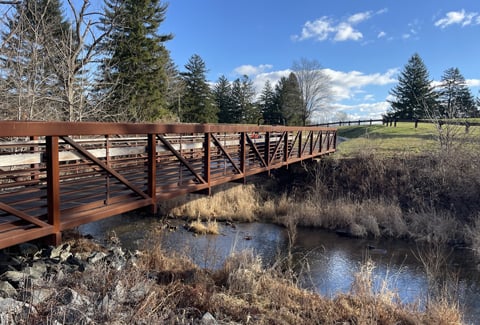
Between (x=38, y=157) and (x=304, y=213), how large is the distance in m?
11.7

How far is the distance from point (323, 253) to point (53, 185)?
8.87m

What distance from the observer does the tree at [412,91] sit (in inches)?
1734

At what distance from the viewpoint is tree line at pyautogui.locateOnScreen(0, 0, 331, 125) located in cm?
1248

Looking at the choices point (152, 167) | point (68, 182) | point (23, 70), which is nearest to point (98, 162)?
point (152, 167)

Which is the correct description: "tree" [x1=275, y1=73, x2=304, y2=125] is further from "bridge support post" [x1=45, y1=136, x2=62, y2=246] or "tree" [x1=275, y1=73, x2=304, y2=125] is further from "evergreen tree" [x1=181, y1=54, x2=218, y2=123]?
"bridge support post" [x1=45, y1=136, x2=62, y2=246]

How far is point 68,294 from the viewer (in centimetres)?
458

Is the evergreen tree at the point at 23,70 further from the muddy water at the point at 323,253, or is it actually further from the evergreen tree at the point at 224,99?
the evergreen tree at the point at 224,99

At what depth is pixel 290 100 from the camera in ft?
175

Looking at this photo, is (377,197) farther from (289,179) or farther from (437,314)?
(437,314)

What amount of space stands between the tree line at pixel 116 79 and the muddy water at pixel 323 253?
5.57 metres

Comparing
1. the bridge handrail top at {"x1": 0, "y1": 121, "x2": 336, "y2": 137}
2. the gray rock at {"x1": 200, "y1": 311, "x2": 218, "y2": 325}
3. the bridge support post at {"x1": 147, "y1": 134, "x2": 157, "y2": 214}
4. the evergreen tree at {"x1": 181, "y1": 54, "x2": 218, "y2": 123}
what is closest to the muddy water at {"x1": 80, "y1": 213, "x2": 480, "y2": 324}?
the bridge support post at {"x1": 147, "y1": 134, "x2": 157, "y2": 214}

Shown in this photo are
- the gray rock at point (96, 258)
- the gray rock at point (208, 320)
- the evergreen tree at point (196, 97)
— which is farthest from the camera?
the evergreen tree at point (196, 97)

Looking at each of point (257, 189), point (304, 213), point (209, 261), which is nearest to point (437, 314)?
point (209, 261)

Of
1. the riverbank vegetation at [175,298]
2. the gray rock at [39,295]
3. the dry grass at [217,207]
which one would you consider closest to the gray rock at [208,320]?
the riverbank vegetation at [175,298]
